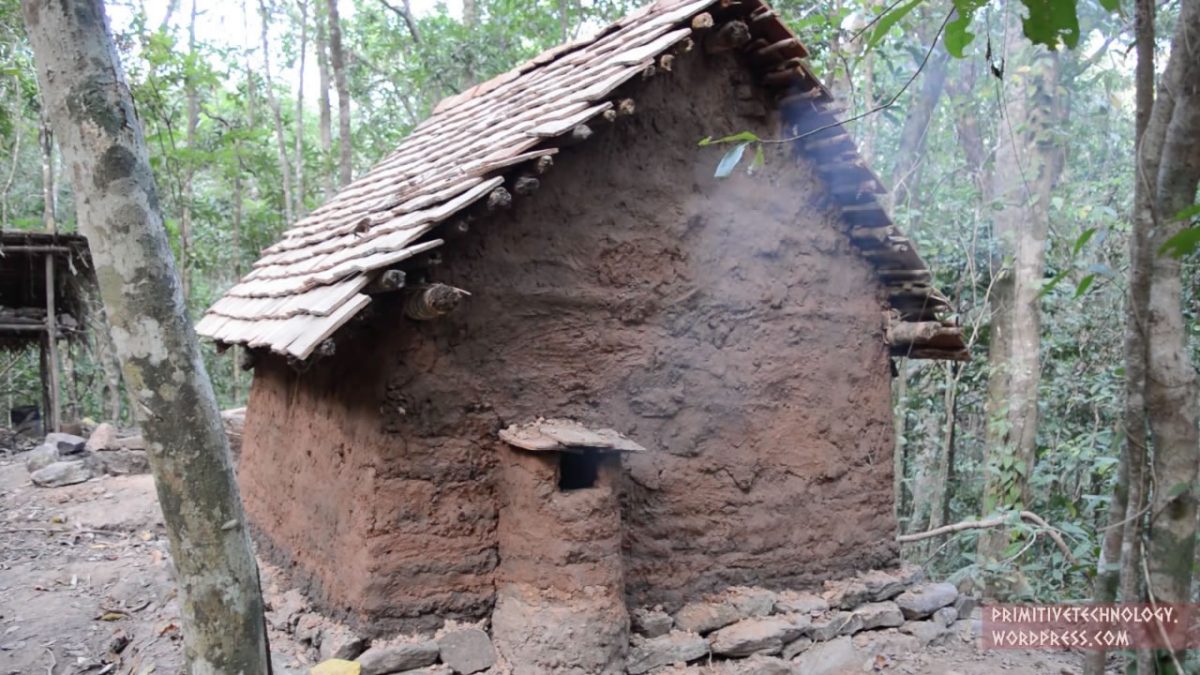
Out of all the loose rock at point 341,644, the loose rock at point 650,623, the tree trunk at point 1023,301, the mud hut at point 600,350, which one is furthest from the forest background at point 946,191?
the loose rock at point 341,644

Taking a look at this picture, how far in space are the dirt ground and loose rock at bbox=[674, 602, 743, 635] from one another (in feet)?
3.57

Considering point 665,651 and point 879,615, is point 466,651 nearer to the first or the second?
point 665,651

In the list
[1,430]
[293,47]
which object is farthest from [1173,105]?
[293,47]

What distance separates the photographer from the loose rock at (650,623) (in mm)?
4473

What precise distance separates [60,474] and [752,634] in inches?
355

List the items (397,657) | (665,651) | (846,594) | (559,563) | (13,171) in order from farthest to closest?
(13,171) → (846,594) → (665,651) → (559,563) → (397,657)

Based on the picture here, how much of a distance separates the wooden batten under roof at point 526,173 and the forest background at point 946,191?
74cm

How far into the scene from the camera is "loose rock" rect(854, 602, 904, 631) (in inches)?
206

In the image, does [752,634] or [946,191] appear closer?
[752,634]

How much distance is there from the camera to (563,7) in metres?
11.1

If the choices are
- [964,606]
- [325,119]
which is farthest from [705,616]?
[325,119]

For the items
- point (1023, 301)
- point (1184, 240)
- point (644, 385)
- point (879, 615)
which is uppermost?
point (1023, 301)

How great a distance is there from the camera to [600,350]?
462 cm

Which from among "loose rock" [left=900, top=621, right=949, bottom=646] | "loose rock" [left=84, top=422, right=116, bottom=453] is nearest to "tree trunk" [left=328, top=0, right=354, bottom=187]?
"loose rock" [left=84, top=422, right=116, bottom=453]
